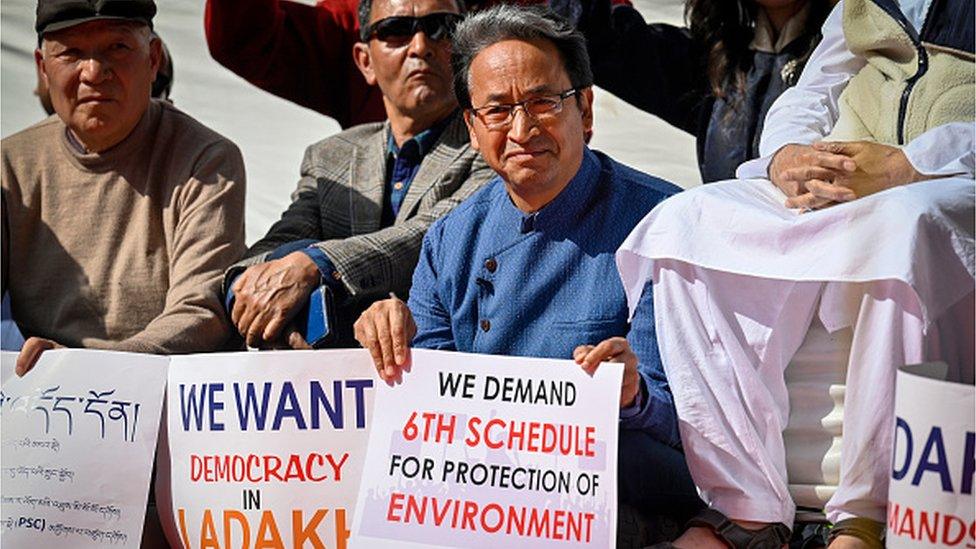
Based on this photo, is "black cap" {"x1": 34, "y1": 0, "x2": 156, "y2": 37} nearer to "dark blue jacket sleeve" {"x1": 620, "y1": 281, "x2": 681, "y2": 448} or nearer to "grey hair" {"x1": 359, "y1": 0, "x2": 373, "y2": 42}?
"grey hair" {"x1": 359, "y1": 0, "x2": 373, "y2": 42}

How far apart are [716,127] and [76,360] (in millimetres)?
1649

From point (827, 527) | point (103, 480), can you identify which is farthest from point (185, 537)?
point (827, 527)

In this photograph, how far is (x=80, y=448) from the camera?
12.9ft

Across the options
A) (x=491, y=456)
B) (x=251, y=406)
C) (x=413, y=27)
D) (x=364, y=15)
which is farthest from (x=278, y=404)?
(x=364, y=15)

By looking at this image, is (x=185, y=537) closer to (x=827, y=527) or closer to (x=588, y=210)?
(x=588, y=210)

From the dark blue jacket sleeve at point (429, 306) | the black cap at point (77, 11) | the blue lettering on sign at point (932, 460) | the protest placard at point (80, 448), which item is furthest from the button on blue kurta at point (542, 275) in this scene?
the black cap at point (77, 11)

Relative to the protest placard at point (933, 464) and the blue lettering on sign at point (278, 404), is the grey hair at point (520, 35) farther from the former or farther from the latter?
the protest placard at point (933, 464)

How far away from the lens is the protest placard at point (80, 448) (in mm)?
3879

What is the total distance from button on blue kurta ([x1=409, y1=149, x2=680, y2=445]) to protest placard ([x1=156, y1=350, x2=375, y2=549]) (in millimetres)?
265

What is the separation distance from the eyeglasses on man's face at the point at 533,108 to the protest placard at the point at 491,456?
1.77 ft

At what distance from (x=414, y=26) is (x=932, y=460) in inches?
79.4

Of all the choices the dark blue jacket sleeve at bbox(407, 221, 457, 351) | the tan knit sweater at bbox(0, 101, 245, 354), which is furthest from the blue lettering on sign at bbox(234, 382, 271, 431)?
the tan knit sweater at bbox(0, 101, 245, 354)

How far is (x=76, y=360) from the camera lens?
13.1ft

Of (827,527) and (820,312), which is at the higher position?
(820,312)
